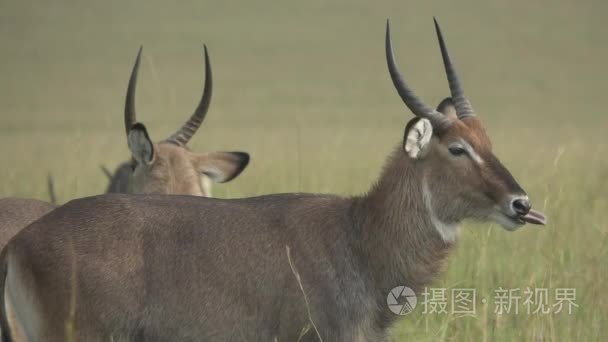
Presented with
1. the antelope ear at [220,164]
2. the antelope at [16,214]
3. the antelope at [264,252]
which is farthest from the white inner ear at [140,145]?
the antelope at [264,252]

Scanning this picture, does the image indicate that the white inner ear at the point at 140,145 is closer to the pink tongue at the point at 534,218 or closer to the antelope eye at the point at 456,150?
the antelope eye at the point at 456,150

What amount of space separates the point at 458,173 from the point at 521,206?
362 mm

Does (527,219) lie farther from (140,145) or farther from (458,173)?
(140,145)

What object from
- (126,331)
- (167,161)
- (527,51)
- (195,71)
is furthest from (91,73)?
(126,331)

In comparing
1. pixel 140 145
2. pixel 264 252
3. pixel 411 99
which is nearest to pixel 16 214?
pixel 140 145

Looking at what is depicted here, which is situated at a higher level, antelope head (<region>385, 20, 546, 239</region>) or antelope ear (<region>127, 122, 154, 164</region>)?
antelope ear (<region>127, 122, 154, 164</region>)

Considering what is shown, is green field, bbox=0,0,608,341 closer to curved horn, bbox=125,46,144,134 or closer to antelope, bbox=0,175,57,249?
curved horn, bbox=125,46,144,134

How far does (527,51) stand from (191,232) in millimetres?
54088

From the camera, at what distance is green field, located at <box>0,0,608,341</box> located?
933cm

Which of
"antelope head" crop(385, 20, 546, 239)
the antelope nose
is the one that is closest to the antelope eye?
"antelope head" crop(385, 20, 546, 239)

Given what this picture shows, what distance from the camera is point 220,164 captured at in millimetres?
8742

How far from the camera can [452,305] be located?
7.14 meters

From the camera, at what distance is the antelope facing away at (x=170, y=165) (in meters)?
8.12

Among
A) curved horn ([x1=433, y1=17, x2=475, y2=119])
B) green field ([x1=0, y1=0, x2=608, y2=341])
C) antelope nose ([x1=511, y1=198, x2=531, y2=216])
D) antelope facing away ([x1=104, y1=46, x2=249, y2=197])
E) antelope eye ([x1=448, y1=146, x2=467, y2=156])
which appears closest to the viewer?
antelope nose ([x1=511, y1=198, x2=531, y2=216])
